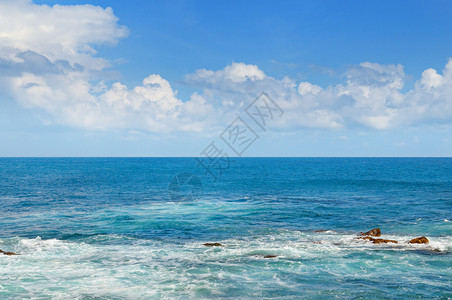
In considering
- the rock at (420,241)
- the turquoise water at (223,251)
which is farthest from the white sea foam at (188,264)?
the rock at (420,241)

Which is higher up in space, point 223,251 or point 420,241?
point 420,241

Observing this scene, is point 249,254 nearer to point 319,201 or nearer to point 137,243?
point 137,243

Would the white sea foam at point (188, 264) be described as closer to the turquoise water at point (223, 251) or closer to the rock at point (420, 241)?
the turquoise water at point (223, 251)

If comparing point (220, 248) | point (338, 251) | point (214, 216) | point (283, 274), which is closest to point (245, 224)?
point (214, 216)

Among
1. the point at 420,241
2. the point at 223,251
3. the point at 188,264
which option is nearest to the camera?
the point at 188,264

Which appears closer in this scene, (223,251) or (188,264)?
(188,264)

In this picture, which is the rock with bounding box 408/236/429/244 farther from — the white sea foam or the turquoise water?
the white sea foam

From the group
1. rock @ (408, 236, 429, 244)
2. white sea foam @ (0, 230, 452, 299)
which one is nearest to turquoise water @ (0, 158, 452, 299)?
white sea foam @ (0, 230, 452, 299)

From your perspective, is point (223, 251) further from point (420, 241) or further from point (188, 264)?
point (420, 241)

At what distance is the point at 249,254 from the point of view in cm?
3084

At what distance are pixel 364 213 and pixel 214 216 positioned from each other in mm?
22610

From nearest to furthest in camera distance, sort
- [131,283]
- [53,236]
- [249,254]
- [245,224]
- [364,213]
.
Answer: [131,283], [249,254], [53,236], [245,224], [364,213]

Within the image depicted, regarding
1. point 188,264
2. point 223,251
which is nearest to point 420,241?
point 223,251

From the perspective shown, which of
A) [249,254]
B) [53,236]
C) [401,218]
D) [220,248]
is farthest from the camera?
[401,218]
